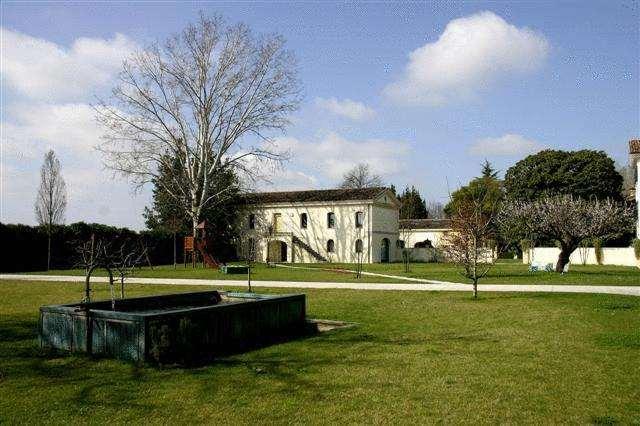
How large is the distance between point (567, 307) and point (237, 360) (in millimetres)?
9776

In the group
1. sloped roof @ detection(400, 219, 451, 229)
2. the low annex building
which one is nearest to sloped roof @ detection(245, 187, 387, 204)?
the low annex building

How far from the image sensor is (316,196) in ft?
179

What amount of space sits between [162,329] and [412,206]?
75500 mm

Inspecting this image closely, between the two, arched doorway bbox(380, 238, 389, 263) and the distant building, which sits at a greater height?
the distant building

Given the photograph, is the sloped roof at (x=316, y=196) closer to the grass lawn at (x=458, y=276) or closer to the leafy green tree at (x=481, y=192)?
the leafy green tree at (x=481, y=192)

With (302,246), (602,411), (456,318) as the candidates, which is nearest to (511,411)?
(602,411)

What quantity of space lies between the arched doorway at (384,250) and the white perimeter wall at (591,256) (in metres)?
13.6

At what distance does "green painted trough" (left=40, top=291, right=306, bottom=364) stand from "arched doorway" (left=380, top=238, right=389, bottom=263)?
42408mm

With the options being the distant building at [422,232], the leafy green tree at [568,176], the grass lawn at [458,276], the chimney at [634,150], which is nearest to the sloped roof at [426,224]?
the distant building at [422,232]

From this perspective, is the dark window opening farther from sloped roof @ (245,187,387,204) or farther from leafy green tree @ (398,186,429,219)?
leafy green tree @ (398,186,429,219)

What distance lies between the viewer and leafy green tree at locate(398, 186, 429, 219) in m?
81.4

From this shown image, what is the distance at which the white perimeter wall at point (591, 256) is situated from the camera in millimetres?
41188

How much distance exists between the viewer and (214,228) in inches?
2063

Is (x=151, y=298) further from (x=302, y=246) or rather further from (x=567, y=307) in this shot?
(x=302, y=246)
